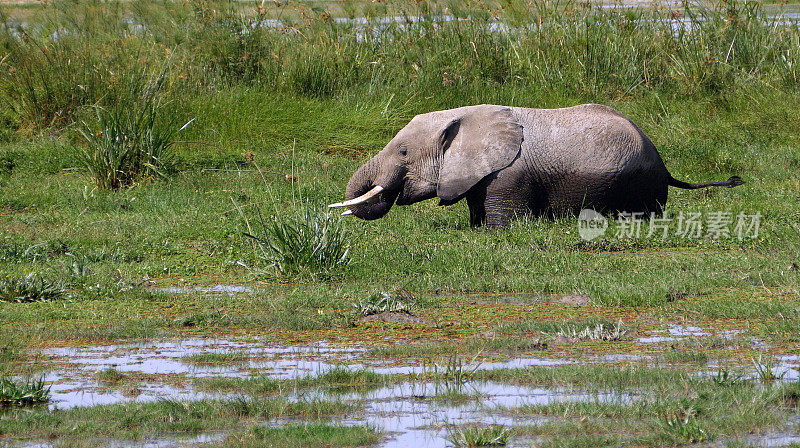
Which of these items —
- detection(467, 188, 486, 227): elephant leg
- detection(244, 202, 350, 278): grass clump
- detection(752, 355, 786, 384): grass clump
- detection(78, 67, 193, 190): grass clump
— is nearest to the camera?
detection(752, 355, 786, 384): grass clump

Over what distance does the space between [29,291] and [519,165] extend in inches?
164

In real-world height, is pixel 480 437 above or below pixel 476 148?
above

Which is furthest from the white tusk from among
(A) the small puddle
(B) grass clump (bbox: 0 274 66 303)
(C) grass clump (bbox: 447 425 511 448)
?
(C) grass clump (bbox: 447 425 511 448)

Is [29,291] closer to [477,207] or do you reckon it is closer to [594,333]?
[594,333]

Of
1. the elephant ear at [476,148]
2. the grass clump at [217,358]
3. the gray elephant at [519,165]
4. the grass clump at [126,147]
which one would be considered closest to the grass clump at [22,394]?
the grass clump at [217,358]

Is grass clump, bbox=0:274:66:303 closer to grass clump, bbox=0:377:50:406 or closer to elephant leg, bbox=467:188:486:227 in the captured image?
grass clump, bbox=0:377:50:406

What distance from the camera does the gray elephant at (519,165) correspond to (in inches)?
373

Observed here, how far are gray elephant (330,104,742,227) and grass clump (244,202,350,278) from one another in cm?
138

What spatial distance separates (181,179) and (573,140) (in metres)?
4.62

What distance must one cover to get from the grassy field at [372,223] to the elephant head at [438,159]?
0.33 metres

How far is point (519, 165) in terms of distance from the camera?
9539 millimetres

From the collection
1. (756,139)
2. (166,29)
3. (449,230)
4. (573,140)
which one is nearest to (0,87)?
(166,29)

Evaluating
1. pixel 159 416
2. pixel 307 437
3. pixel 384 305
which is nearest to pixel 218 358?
pixel 159 416

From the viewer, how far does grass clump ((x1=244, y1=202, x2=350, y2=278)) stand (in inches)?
320
